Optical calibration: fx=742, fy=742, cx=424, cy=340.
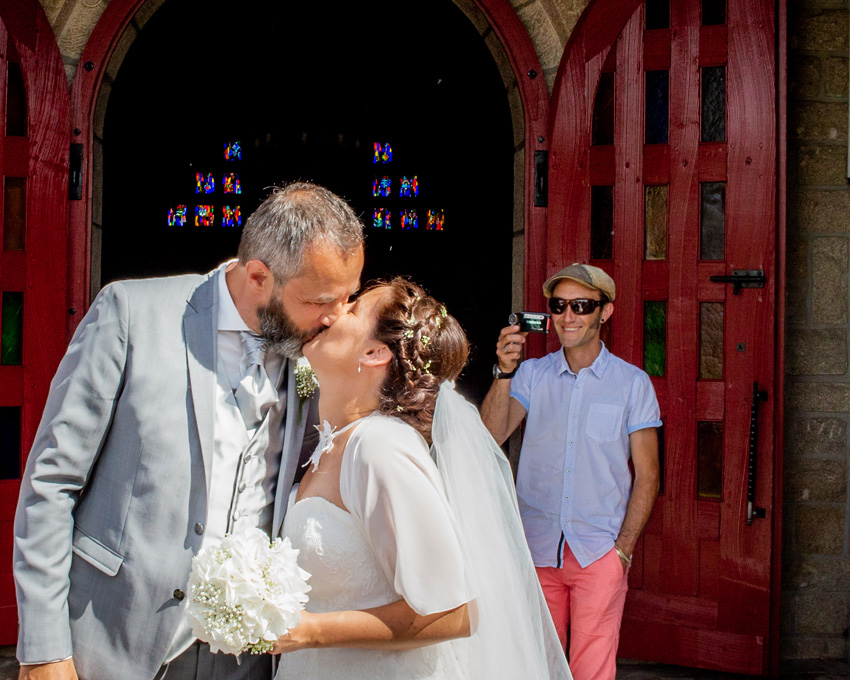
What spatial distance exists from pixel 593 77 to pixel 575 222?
2.20 ft

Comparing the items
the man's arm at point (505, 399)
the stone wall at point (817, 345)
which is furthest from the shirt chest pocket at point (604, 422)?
the stone wall at point (817, 345)

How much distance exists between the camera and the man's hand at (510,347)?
10.2 ft

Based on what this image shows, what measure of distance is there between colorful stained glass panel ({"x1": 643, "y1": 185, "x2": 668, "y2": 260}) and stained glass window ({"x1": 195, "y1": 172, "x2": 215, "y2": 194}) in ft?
19.6

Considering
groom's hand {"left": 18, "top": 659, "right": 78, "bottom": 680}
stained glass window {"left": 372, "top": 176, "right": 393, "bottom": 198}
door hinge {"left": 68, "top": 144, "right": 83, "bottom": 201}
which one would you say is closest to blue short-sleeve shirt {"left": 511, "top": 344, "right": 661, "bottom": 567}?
groom's hand {"left": 18, "top": 659, "right": 78, "bottom": 680}

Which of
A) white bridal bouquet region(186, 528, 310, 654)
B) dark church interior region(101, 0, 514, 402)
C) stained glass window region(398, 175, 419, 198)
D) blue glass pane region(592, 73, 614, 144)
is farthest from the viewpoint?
stained glass window region(398, 175, 419, 198)

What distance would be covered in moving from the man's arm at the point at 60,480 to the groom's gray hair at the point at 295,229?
38cm

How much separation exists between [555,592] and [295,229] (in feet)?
6.08

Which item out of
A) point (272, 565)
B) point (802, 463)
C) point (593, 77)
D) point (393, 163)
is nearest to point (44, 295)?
point (272, 565)

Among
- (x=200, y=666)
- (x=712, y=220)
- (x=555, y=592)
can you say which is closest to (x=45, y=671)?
(x=200, y=666)

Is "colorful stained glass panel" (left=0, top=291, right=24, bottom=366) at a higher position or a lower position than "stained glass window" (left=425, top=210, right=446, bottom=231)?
lower

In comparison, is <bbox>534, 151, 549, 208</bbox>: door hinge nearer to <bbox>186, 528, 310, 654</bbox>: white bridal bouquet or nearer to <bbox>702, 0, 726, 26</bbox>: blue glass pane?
<bbox>702, 0, 726, 26</bbox>: blue glass pane

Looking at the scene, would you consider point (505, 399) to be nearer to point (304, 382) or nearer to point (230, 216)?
point (304, 382)

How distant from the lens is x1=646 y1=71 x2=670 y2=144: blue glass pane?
11.2 ft

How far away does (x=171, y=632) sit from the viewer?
5.71 ft
